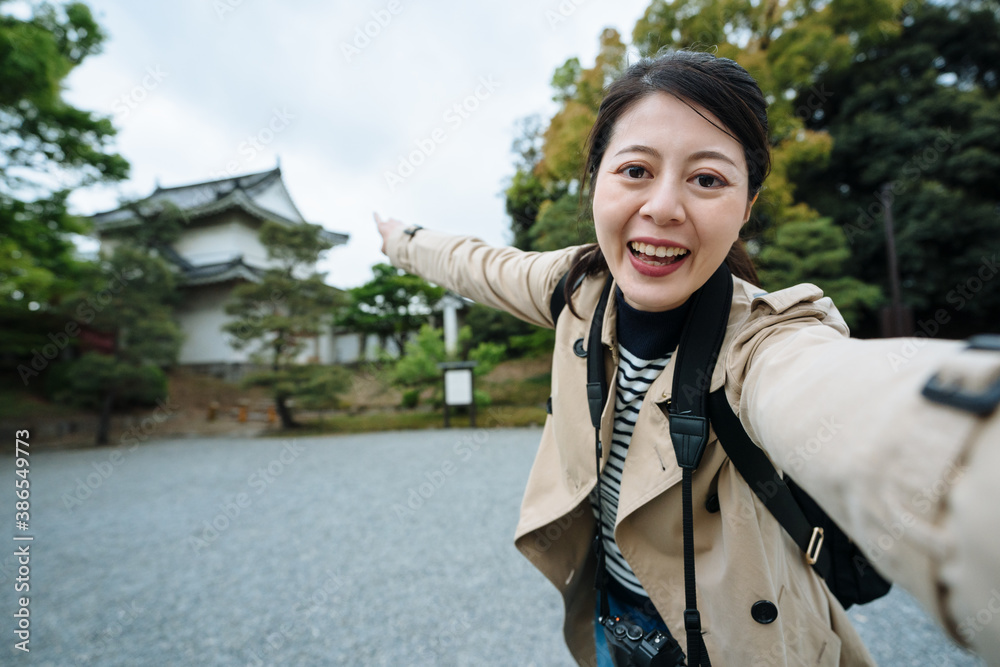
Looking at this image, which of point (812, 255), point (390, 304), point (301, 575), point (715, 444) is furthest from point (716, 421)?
point (390, 304)

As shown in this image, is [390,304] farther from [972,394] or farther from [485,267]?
[972,394]

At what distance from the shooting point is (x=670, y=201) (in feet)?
2.78

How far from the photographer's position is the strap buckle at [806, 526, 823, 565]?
3.04ft

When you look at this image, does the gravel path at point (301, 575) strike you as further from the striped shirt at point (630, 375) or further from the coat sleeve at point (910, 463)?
the coat sleeve at point (910, 463)

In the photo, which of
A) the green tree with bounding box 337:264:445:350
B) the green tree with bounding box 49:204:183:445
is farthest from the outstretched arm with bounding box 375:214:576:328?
the green tree with bounding box 337:264:445:350

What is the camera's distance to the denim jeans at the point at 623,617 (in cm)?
107

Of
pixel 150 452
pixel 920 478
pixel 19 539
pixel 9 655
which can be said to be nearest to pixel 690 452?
pixel 920 478

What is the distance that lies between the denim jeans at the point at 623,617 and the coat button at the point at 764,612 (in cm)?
25

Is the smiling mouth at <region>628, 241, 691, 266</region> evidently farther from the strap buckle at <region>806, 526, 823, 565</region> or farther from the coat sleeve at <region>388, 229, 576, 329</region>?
the strap buckle at <region>806, 526, 823, 565</region>

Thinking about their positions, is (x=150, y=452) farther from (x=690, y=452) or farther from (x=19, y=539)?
(x=690, y=452)

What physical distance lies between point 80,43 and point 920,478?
11.9 meters

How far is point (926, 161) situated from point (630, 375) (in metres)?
14.5

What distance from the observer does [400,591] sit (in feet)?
9.91

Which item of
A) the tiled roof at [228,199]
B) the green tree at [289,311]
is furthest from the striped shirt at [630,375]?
the tiled roof at [228,199]
